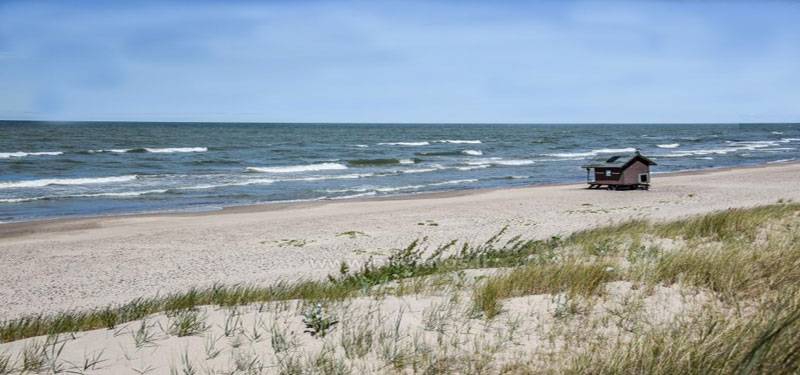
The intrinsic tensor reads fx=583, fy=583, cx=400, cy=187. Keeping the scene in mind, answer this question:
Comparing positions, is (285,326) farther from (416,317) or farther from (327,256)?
(327,256)

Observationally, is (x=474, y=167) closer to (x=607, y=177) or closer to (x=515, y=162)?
(x=515, y=162)

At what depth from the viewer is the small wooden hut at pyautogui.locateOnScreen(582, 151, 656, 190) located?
24.7 m

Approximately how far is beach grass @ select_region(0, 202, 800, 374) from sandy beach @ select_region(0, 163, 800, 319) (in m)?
3.39

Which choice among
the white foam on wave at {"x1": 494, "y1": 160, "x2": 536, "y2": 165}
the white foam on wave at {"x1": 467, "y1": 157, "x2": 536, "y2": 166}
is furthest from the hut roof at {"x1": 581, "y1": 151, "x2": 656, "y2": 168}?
the white foam on wave at {"x1": 494, "y1": 160, "x2": 536, "y2": 165}

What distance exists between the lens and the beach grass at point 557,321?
3.72m

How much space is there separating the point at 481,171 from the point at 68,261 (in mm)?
29165

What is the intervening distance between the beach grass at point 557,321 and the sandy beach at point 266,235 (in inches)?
134

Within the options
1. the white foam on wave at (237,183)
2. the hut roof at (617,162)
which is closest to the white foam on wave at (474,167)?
the white foam on wave at (237,183)

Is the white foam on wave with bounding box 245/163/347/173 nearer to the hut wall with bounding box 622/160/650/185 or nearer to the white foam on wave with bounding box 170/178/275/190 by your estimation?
the white foam on wave with bounding box 170/178/275/190

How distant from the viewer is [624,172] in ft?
80.7

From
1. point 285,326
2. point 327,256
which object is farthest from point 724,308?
point 327,256

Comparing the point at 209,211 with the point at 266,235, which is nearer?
the point at 266,235

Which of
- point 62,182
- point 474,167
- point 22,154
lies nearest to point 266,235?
point 62,182

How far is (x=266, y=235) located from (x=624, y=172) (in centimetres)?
1600
